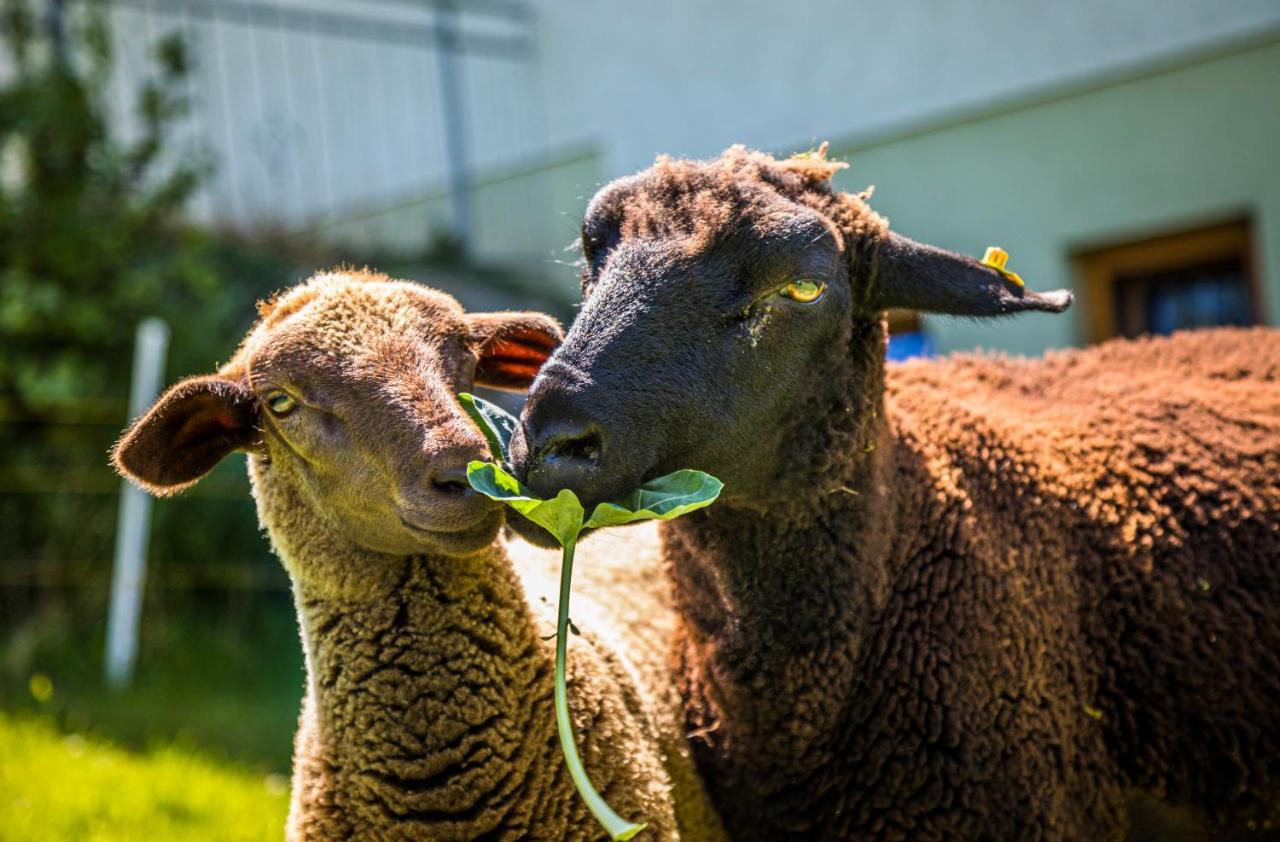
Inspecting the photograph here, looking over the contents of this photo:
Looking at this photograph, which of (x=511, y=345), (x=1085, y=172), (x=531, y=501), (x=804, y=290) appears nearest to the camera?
(x=531, y=501)

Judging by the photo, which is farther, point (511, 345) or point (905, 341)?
point (905, 341)

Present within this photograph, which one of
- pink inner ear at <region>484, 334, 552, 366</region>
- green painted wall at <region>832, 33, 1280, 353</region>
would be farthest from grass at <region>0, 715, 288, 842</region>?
green painted wall at <region>832, 33, 1280, 353</region>

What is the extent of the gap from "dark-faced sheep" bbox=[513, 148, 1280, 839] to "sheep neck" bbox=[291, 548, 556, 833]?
59 cm

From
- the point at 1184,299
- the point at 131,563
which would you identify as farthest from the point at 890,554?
the point at 1184,299

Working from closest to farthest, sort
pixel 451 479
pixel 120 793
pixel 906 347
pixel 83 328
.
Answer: pixel 451 479 → pixel 120 793 → pixel 906 347 → pixel 83 328

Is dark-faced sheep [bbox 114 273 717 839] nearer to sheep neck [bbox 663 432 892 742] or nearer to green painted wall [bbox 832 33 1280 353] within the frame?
sheep neck [bbox 663 432 892 742]

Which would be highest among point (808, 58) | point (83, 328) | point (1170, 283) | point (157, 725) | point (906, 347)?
point (808, 58)

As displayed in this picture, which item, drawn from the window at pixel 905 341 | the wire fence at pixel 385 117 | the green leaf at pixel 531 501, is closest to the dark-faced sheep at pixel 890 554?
the green leaf at pixel 531 501

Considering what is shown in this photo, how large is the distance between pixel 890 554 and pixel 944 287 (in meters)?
0.77

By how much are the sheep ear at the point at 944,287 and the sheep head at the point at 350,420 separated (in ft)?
3.37

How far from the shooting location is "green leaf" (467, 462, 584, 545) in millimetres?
2852

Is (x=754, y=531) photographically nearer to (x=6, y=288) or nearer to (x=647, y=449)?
(x=647, y=449)

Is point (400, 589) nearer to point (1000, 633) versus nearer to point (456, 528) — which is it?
point (456, 528)

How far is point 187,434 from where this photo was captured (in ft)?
12.1
